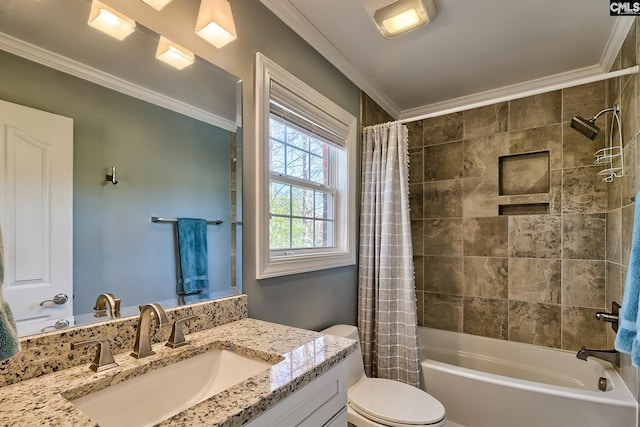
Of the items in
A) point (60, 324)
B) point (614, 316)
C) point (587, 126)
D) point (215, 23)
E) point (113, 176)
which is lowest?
point (614, 316)

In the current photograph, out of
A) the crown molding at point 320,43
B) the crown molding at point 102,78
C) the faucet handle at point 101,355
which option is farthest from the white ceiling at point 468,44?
the faucet handle at point 101,355

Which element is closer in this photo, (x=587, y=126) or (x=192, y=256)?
(x=192, y=256)

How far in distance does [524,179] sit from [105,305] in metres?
2.92

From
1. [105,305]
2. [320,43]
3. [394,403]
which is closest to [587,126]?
[320,43]

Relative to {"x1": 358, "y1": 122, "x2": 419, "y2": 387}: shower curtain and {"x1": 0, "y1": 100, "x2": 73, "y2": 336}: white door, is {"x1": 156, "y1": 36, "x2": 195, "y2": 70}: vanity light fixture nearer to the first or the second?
{"x1": 0, "y1": 100, "x2": 73, "y2": 336}: white door

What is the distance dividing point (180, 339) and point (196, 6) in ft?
4.15

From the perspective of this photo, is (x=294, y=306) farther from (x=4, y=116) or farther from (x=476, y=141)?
(x=476, y=141)

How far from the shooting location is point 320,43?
192 cm

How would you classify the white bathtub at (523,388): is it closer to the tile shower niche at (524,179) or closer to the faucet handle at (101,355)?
the tile shower niche at (524,179)

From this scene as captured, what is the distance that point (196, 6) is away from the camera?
49.5 inches

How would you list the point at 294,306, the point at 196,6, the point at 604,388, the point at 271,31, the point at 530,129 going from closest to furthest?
the point at 196,6 < the point at 271,31 < the point at 294,306 < the point at 604,388 < the point at 530,129

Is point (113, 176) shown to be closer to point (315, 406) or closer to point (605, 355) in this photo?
point (315, 406)

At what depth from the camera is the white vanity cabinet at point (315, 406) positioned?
0.78 m

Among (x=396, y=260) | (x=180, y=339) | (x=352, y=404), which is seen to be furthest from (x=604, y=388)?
(x=180, y=339)
